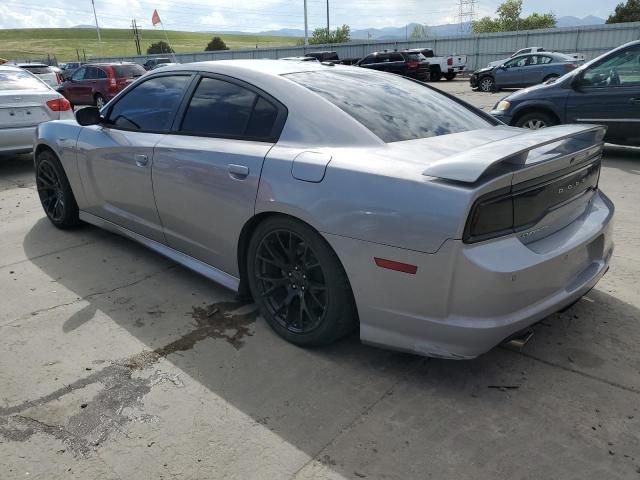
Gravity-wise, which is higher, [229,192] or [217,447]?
[229,192]

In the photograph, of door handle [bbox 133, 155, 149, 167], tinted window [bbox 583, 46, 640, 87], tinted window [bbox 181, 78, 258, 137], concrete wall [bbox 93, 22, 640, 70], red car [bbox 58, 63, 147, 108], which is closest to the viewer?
tinted window [bbox 181, 78, 258, 137]

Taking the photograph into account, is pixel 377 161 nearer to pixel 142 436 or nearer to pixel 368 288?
pixel 368 288

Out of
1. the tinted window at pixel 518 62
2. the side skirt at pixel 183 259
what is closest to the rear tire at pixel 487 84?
the tinted window at pixel 518 62

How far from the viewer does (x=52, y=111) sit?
7965mm

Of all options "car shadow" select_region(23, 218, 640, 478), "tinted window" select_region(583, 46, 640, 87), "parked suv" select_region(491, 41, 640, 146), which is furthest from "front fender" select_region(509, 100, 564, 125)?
"car shadow" select_region(23, 218, 640, 478)

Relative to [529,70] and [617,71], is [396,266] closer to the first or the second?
[617,71]

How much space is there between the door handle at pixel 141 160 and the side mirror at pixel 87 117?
0.80 metres

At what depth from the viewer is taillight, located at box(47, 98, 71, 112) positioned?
7961 millimetres

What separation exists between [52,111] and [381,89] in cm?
644

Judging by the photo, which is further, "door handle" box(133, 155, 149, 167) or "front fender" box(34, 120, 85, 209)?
"front fender" box(34, 120, 85, 209)

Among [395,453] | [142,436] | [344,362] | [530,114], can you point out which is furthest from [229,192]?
[530,114]

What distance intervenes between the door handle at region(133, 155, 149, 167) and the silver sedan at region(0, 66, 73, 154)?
Answer: 4.73m

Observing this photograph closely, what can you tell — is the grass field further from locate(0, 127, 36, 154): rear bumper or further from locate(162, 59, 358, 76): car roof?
locate(162, 59, 358, 76): car roof

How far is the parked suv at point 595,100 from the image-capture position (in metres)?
6.98
